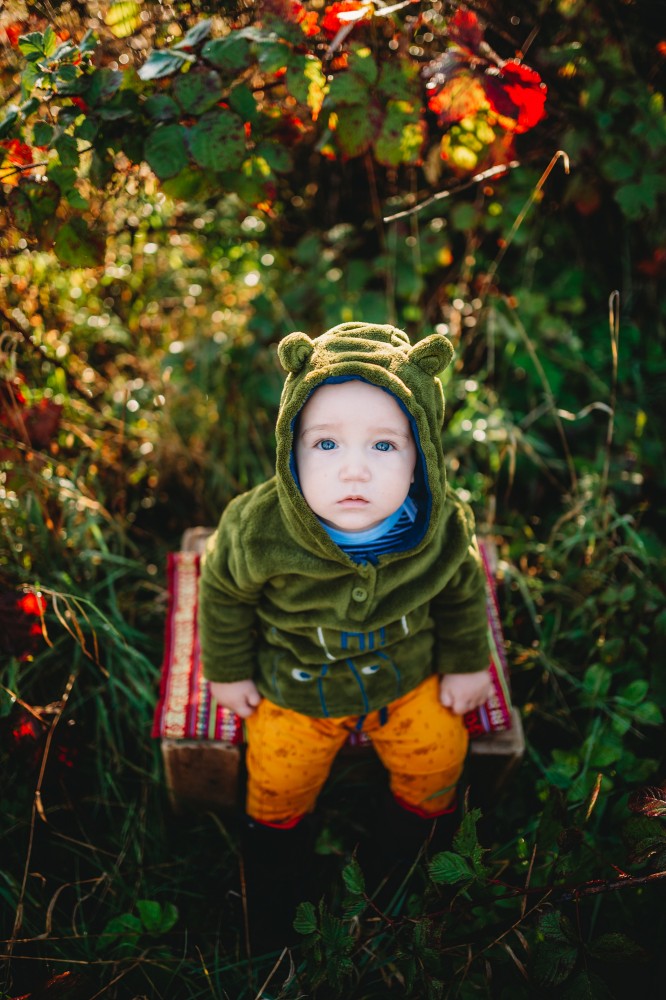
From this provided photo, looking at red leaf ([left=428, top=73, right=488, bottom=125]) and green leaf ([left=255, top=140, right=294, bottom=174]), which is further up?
red leaf ([left=428, top=73, right=488, bottom=125])

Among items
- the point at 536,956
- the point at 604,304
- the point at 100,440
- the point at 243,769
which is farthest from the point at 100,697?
the point at 604,304

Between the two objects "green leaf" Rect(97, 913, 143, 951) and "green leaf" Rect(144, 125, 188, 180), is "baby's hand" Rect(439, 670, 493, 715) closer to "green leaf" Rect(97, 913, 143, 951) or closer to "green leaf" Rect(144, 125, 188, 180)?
"green leaf" Rect(97, 913, 143, 951)

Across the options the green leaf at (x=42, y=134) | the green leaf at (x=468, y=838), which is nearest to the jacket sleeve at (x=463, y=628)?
the green leaf at (x=468, y=838)

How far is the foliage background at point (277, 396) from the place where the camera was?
1504mm

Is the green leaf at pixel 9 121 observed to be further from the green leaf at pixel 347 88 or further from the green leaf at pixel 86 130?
the green leaf at pixel 347 88

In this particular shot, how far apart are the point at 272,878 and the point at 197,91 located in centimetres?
193

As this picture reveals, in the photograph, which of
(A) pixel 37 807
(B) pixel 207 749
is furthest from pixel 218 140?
(A) pixel 37 807

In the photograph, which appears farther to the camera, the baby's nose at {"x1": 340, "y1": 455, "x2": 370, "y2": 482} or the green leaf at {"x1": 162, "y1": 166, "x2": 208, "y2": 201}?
the green leaf at {"x1": 162, "y1": 166, "x2": 208, "y2": 201}

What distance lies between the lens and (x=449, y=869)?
1220 mm

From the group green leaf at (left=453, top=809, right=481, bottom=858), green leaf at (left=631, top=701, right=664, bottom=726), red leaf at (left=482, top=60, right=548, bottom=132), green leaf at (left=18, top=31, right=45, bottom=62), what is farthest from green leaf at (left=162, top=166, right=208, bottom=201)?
green leaf at (left=631, top=701, right=664, bottom=726)

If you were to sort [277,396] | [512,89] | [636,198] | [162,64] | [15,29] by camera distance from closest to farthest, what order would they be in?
1. [162,64]
2. [512,89]
3. [15,29]
4. [636,198]
5. [277,396]

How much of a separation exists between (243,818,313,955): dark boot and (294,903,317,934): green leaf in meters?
0.45

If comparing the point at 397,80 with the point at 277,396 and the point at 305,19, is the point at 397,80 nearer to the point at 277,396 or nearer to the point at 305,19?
the point at 305,19

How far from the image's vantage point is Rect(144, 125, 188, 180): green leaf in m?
1.57
